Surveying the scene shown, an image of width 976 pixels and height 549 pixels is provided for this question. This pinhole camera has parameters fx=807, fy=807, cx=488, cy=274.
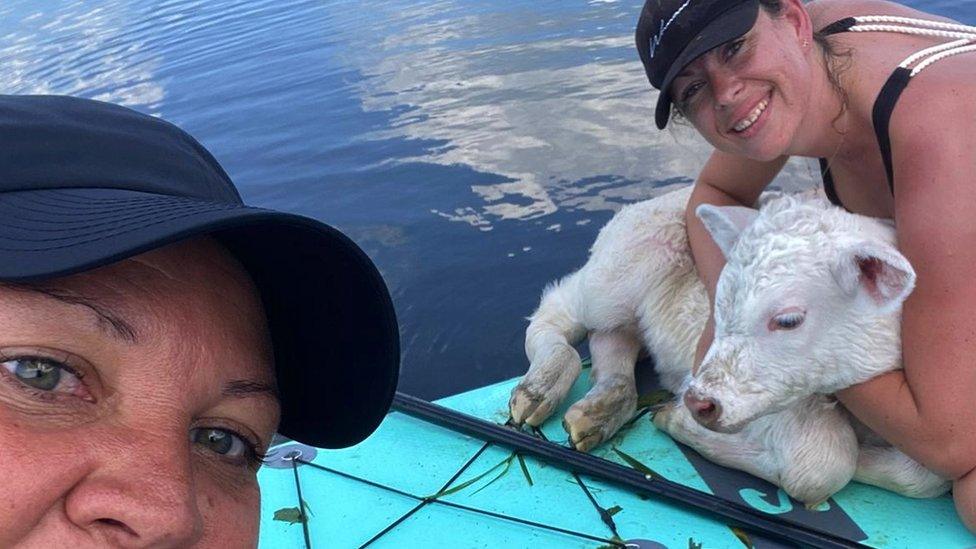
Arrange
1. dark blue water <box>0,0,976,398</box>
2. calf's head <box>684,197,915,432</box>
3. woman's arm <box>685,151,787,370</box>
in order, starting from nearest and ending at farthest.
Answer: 1. calf's head <box>684,197,915,432</box>
2. woman's arm <box>685,151,787,370</box>
3. dark blue water <box>0,0,976,398</box>

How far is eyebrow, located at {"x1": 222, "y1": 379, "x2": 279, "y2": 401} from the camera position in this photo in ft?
4.12

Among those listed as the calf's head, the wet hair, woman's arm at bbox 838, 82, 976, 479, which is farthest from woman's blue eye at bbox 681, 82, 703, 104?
woman's arm at bbox 838, 82, 976, 479

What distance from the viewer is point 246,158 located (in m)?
7.17

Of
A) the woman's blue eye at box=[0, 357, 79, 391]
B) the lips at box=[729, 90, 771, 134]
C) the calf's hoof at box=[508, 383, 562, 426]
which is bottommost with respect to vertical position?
the calf's hoof at box=[508, 383, 562, 426]

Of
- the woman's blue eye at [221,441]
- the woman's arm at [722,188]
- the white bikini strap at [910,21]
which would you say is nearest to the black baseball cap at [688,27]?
the white bikini strap at [910,21]

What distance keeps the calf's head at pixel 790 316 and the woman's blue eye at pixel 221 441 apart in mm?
1304

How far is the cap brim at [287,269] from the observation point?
0.97 metres

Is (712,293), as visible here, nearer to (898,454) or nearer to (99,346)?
(898,454)

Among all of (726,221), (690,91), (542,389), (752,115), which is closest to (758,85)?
(752,115)

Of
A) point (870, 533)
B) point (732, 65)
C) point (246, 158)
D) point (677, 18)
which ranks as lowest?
point (246, 158)

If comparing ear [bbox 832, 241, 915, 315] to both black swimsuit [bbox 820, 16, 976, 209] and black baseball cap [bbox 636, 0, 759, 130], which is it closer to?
black swimsuit [bbox 820, 16, 976, 209]

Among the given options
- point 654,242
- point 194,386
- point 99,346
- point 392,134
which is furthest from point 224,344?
point 392,134

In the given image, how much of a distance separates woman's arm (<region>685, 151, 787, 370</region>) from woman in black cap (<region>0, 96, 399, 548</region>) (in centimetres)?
176

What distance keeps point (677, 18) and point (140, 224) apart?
1.65m
